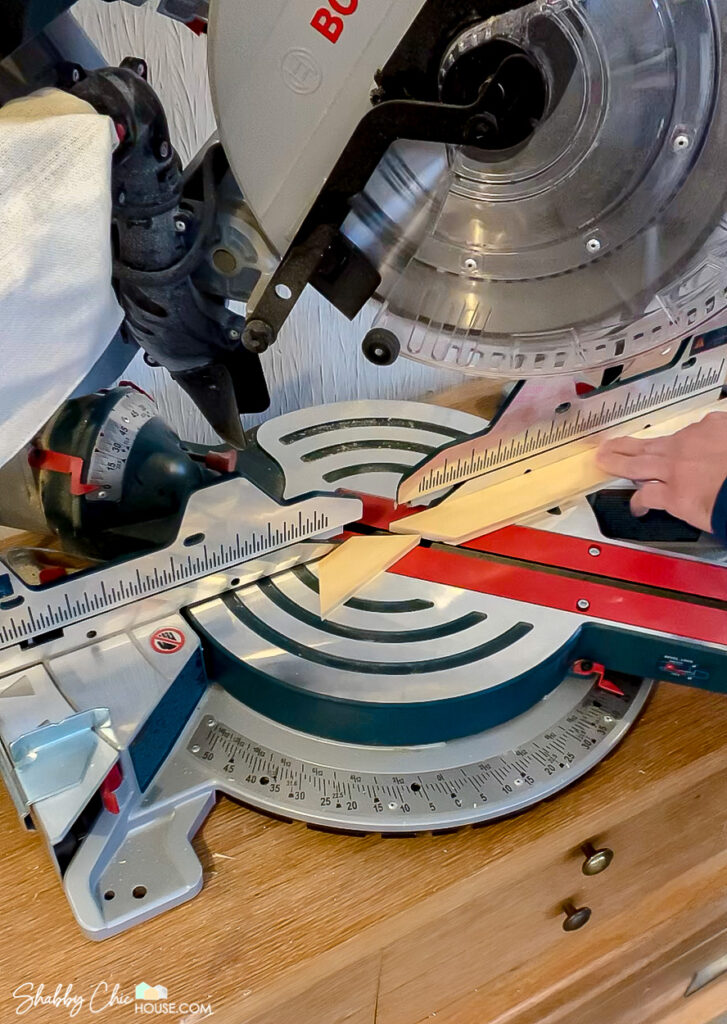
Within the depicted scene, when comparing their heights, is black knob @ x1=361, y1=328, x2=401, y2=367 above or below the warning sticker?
above

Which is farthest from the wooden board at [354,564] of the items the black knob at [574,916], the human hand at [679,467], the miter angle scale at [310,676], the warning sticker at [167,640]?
the black knob at [574,916]

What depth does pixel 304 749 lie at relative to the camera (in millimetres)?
680

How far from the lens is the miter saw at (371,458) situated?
1.58 ft

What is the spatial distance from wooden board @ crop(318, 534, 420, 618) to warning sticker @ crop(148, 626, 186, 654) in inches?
4.7

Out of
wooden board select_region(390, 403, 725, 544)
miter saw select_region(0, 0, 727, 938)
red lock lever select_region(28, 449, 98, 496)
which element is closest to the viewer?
miter saw select_region(0, 0, 727, 938)

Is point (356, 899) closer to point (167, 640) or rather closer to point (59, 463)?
point (167, 640)

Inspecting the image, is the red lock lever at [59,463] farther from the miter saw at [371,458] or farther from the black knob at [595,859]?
the black knob at [595,859]

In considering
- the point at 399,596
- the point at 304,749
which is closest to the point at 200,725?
the point at 304,749

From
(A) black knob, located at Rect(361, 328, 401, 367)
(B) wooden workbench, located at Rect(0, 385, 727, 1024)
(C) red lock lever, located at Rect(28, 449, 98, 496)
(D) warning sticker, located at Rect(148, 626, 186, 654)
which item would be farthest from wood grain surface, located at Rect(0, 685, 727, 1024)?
(A) black knob, located at Rect(361, 328, 401, 367)

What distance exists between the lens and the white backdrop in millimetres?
771

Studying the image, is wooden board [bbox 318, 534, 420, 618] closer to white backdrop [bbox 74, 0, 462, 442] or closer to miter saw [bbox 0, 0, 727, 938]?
miter saw [bbox 0, 0, 727, 938]

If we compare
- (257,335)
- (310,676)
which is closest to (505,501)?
(310,676)

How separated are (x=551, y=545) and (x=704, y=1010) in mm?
725

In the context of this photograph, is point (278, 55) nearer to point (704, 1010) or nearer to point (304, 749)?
point (304, 749)
